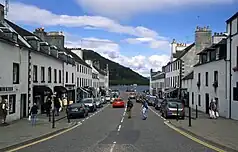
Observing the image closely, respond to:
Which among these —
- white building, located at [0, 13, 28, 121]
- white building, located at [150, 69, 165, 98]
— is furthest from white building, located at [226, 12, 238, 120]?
white building, located at [150, 69, 165, 98]

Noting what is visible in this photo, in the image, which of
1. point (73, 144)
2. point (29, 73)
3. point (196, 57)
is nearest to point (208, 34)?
point (196, 57)

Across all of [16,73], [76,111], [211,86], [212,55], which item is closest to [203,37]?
[212,55]

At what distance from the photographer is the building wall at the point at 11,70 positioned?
2503cm

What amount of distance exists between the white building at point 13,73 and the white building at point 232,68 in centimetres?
1723

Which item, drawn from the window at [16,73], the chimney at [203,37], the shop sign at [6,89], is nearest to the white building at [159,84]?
the chimney at [203,37]

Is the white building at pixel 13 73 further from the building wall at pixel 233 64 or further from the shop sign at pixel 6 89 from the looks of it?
the building wall at pixel 233 64

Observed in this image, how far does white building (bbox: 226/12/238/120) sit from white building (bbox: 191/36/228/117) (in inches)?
43.2

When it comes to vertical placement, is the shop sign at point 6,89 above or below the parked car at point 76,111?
above

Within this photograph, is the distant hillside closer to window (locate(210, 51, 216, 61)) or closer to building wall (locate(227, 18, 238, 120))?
window (locate(210, 51, 216, 61))

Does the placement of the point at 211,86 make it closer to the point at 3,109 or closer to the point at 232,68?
the point at 232,68

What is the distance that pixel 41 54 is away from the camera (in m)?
35.6

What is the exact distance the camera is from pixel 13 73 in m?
27.8

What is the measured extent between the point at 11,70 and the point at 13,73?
939 mm

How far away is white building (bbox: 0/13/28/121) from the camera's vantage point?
25062 mm
